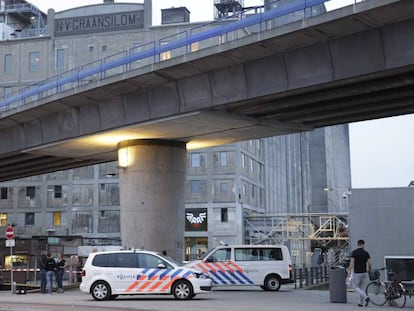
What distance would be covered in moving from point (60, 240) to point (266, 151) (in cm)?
3335

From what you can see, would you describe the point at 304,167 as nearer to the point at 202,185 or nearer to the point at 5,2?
the point at 202,185

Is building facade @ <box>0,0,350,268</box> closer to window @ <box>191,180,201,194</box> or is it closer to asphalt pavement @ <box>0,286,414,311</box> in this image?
window @ <box>191,180,201,194</box>

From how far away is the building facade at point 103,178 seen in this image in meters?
66.8

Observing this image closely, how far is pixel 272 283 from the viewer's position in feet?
87.7

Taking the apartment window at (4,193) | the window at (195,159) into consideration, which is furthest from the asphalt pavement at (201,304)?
the apartment window at (4,193)

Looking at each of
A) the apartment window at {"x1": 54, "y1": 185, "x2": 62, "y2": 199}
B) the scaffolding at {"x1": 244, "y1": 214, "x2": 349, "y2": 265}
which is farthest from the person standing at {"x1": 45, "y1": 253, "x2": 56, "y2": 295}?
the apartment window at {"x1": 54, "y1": 185, "x2": 62, "y2": 199}

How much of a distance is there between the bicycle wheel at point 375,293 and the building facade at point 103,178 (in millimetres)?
44946

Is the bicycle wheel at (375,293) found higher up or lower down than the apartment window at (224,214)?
lower down

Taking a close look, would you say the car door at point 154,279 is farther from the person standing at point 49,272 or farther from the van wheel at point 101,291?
the person standing at point 49,272

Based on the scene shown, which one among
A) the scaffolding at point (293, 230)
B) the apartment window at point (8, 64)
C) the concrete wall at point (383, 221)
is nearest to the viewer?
the concrete wall at point (383, 221)

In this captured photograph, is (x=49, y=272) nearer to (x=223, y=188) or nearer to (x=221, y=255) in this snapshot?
(x=221, y=255)

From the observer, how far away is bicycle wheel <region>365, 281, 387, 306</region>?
19.3m

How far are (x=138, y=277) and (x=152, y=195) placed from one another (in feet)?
25.2

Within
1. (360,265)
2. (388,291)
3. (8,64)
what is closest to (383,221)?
(388,291)
